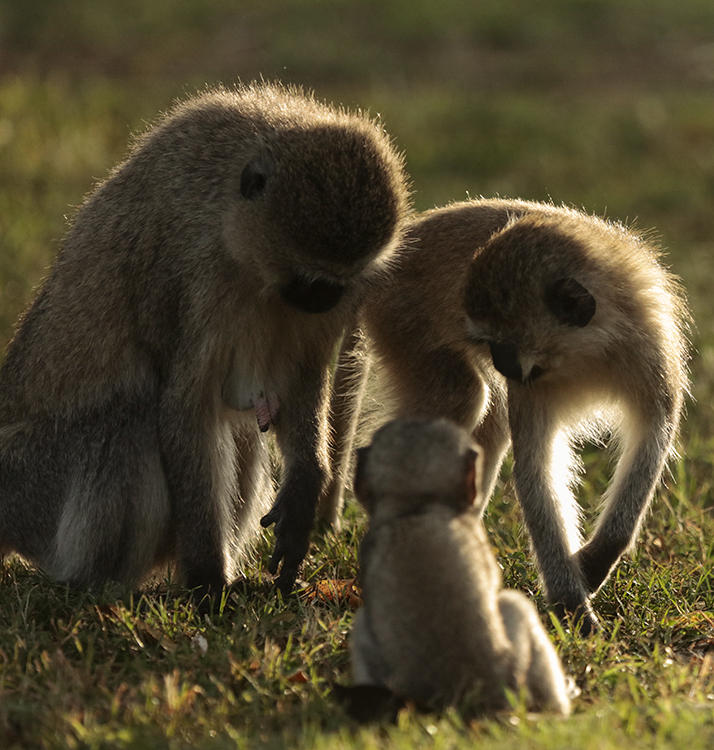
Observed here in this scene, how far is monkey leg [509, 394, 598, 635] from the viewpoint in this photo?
4.31 meters

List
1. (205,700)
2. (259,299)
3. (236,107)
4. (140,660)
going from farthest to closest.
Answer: (236,107) < (259,299) < (140,660) < (205,700)

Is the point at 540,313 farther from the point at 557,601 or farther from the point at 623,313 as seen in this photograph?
the point at 557,601

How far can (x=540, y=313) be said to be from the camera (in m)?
4.36

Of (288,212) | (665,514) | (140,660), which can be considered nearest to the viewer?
(140,660)

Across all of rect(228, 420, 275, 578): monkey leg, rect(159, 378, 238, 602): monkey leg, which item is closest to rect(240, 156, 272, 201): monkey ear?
rect(159, 378, 238, 602): monkey leg

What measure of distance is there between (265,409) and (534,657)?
5.72 feet

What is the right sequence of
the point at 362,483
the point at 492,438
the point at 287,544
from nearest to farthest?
1. the point at 362,483
2. the point at 287,544
3. the point at 492,438

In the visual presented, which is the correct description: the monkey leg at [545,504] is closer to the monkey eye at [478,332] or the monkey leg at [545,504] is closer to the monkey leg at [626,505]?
the monkey leg at [626,505]

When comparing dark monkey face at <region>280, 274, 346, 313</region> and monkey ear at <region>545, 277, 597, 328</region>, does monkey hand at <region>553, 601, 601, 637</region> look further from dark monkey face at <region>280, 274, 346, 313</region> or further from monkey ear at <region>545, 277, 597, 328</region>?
dark monkey face at <region>280, 274, 346, 313</region>

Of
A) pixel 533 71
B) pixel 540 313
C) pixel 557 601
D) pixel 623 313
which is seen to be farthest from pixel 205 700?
pixel 533 71

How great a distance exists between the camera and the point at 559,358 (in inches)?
176

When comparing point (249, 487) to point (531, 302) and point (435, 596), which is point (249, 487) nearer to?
point (531, 302)

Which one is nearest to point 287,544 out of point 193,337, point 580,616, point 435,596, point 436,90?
point 193,337

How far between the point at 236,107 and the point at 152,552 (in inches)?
72.2
